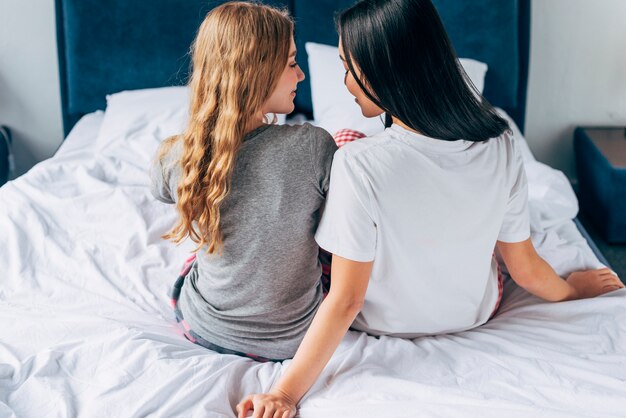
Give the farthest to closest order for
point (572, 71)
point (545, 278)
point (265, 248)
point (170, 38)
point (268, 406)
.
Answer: point (572, 71) → point (170, 38) → point (545, 278) → point (265, 248) → point (268, 406)

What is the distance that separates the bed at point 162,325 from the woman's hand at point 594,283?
50mm

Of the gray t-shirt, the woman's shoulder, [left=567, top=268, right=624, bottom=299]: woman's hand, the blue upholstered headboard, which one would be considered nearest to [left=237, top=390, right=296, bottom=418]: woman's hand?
the gray t-shirt

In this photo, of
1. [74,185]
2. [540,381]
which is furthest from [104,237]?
[540,381]

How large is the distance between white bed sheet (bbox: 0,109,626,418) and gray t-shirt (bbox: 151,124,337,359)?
0.21 feet

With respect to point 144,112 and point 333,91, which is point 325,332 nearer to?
point 333,91

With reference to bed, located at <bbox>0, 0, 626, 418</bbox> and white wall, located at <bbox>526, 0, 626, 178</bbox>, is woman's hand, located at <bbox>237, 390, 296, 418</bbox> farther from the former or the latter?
white wall, located at <bbox>526, 0, 626, 178</bbox>

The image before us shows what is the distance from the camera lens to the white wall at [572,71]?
2727mm

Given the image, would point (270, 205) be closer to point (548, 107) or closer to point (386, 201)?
point (386, 201)

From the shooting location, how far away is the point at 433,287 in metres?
1.34

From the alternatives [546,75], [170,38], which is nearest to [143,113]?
[170,38]

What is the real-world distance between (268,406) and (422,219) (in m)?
0.41

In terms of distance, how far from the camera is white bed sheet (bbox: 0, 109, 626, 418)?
1.20 m

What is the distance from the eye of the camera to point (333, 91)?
245cm

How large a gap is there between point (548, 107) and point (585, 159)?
0.95 ft
